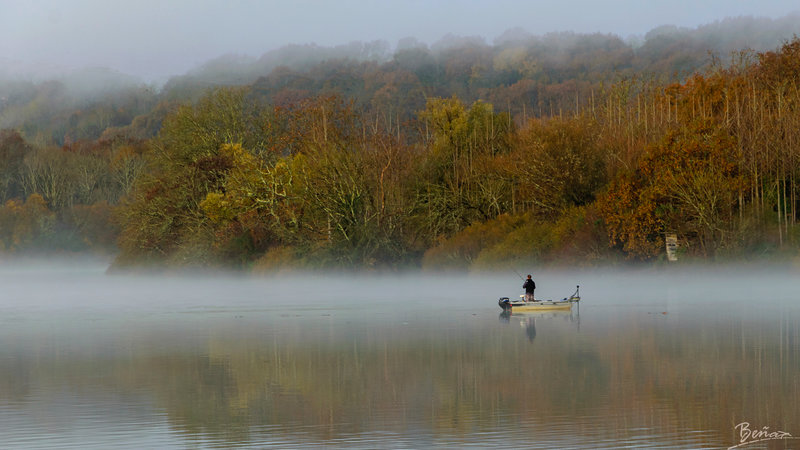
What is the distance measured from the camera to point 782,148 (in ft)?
161

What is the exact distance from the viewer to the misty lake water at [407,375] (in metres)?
14.9

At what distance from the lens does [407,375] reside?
20.6 meters

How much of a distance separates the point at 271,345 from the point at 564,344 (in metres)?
7.52

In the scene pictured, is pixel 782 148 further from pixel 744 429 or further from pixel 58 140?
pixel 58 140

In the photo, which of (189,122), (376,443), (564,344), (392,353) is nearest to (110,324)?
(392,353)

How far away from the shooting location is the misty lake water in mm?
14859

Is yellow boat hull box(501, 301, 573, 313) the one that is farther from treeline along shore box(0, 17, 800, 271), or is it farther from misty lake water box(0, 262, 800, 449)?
treeline along shore box(0, 17, 800, 271)

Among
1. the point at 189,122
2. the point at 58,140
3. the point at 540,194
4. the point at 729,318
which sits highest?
the point at 58,140
